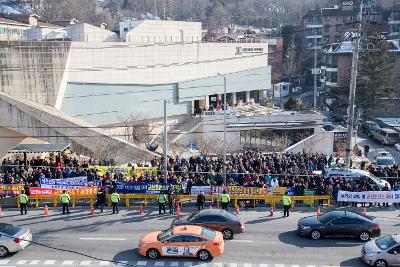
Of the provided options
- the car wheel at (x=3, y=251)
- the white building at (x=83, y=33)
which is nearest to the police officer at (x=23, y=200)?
the car wheel at (x=3, y=251)

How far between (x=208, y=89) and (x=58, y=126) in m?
31.3

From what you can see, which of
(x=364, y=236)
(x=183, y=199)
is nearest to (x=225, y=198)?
(x=183, y=199)

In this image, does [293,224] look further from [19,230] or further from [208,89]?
[208,89]

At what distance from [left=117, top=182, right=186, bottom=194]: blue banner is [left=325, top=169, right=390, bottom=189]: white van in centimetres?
805

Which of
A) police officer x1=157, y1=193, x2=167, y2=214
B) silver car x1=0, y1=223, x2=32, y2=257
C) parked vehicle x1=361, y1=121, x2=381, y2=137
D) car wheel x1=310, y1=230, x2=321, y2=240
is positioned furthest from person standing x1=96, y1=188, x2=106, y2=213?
parked vehicle x1=361, y1=121, x2=381, y2=137

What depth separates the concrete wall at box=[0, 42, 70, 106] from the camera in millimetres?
36188

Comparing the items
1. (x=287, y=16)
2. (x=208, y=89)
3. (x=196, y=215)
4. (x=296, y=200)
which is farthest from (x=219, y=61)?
(x=287, y=16)

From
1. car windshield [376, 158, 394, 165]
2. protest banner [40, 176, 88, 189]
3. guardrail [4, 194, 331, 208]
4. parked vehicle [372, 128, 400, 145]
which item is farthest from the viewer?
parked vehicle [372, 128, 400, 145]

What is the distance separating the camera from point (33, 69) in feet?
124

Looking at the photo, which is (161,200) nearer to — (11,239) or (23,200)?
(23,200)

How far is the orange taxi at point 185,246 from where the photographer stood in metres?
18.0

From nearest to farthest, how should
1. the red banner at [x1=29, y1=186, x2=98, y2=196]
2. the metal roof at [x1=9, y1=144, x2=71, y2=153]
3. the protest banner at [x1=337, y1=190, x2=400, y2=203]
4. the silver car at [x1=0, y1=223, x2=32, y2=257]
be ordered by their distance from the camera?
the silver car at [x1=0, y1=223, x2=32, y2=257]
the protest banner at [x1=337, y1=190, x2=400, y2=203]
the red banner at [x1=29, y1=186, x2=98, y2=196]
the metal roof at [x1=9, y1=144, x2=71, y2=153]

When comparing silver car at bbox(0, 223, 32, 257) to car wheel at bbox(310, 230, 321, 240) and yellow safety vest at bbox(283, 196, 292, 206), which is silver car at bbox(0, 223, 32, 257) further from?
yellow safety vest at bbox(283, 196, 292, 206)

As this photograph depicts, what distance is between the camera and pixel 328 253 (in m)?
19.0
